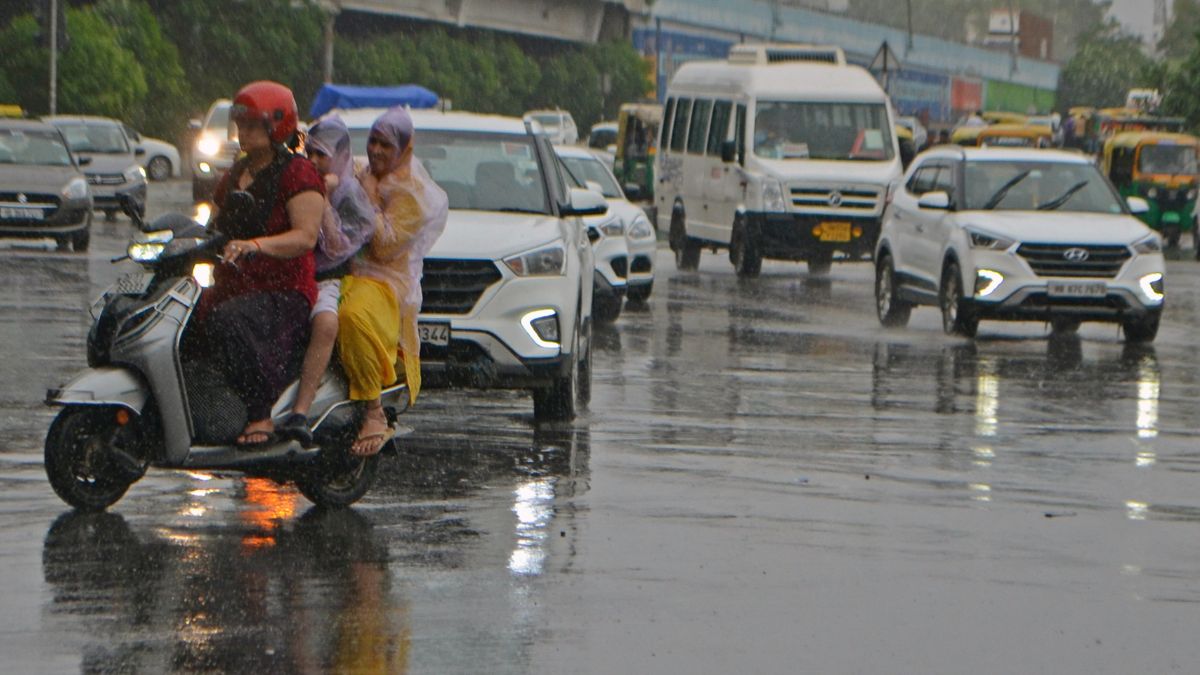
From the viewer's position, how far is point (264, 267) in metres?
8.77

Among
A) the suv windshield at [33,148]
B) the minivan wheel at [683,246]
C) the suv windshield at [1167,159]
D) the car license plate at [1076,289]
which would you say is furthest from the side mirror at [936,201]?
the suv windshield at [1167,159]

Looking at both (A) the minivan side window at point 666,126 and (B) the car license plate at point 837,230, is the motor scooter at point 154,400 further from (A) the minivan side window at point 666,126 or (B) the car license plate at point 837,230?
(A) the minivan side window at point 666,126

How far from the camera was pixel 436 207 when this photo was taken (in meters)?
9.79

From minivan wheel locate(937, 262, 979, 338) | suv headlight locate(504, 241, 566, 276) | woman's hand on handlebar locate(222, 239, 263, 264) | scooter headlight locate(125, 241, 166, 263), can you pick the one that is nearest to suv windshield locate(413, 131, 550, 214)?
suv headlight locate(504, 241, 566, 276)

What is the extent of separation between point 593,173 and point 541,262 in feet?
37.4

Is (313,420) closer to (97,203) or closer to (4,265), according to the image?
(4,265)

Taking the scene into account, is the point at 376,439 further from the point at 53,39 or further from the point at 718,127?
the point at 53,39

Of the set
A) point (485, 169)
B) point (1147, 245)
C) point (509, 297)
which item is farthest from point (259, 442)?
point (1147, 245)

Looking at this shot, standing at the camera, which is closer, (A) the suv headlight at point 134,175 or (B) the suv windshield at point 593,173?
(B) the suv windshield at point 593,173

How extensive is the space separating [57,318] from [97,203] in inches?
783

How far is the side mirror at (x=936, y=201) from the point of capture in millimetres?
20047

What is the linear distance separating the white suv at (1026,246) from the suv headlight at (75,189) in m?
11.3

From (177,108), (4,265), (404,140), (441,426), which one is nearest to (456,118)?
(441,426)

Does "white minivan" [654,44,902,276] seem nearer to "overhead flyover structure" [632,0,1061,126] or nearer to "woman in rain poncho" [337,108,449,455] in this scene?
"woman in rain poncho" [337,108,449,455]
